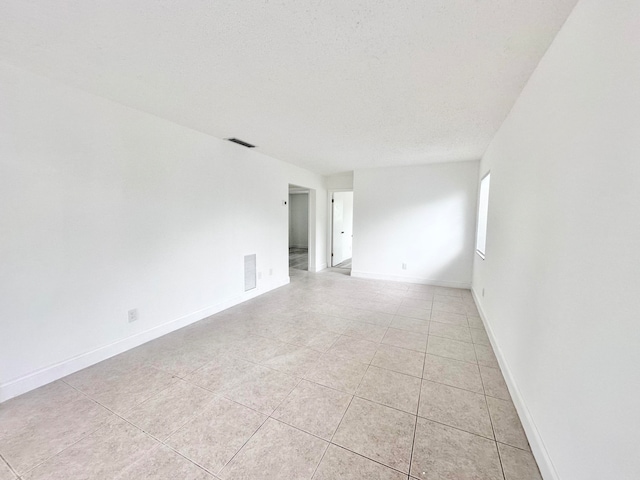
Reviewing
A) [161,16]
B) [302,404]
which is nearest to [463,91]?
[161,16]

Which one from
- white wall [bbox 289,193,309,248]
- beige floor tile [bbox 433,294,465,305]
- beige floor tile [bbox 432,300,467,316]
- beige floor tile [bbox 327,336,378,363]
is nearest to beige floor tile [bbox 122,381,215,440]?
beige floor tile [bbox 327,336,378,363]

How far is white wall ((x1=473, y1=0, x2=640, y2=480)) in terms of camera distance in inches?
31.4

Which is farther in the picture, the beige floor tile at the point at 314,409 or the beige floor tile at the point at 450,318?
the beige floor tile at the point at 450,318

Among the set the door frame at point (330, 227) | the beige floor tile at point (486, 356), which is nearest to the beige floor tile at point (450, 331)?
the beige floor tile at point (486, 356)

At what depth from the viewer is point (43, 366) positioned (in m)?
1.97

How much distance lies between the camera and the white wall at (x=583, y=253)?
80 centimetres

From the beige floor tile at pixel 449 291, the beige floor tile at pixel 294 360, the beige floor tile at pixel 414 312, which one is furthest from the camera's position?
the beige floor tile at pixel 449 291

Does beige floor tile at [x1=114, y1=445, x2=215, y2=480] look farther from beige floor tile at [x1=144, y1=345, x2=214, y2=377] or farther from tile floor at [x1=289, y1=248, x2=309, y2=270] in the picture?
tile floor at [x1=289, y1=248, x2=309, y2=270]

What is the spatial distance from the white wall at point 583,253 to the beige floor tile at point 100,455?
2.06 metres

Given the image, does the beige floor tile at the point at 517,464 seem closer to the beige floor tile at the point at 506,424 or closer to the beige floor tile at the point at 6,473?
the beige floor tile at the point at 506,424

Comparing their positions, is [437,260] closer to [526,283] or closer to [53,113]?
[526,283]

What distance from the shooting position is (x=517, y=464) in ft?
4.45

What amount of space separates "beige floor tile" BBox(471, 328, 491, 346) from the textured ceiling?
90.1 inches

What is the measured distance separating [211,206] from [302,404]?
8.32 ft
